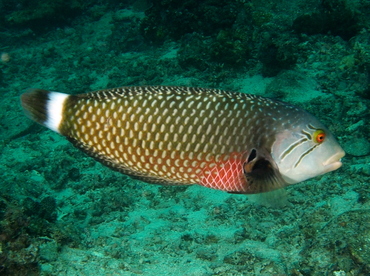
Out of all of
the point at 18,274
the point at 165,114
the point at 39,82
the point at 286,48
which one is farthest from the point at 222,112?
the point at 39,82

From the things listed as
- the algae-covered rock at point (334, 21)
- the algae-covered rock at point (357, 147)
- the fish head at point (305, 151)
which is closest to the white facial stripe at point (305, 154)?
the fish head at point (305, 151)

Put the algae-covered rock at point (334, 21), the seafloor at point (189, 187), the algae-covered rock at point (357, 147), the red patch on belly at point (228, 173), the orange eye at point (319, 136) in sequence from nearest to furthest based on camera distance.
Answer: the orange eye at point (319, 136)
the red patch on belly at point (228, 173)
the seafloor at point (189, 187)
the algae-covered rock at point (357, 147)
the algae-covered rock at point (334, 21)

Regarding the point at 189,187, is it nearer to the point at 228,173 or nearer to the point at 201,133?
the point at 228,173

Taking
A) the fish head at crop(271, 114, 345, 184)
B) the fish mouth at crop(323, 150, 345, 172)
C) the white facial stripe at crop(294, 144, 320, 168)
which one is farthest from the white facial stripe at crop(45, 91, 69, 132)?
the fish mouth at crop(323, 150, 345, 172)

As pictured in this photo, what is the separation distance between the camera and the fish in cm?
265

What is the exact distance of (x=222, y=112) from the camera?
272 centimetres

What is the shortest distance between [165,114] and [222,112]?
517 millimetres

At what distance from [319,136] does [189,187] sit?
4.26 meters

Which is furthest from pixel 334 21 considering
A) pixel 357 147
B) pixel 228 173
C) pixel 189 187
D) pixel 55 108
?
pixel 55 108

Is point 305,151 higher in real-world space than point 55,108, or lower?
higher

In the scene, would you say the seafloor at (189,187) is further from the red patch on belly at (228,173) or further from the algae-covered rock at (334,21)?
the red patch on belly at (228,173)

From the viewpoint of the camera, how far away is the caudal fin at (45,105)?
109 inches

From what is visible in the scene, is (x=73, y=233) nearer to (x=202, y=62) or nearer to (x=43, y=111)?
(x=43, y=111)

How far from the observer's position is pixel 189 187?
6574 millimetres
